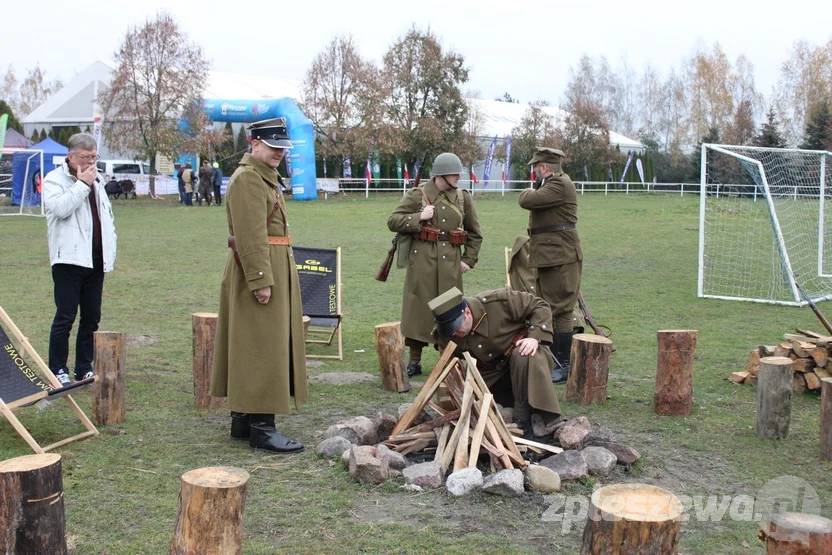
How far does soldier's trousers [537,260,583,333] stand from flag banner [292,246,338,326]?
2161 millimetres

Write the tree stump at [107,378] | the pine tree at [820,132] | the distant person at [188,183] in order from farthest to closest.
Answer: the pine tree at [820,132] → the distant person at [188,183] → the tree stump at [107,378]

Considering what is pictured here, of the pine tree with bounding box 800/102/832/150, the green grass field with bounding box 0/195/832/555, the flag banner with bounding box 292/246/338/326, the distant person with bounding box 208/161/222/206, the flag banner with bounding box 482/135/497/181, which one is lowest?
the green grass field with bounding box 0/195/832/555

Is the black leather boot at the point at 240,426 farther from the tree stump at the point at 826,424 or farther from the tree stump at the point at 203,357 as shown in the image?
the tree stump at the point at 826,424

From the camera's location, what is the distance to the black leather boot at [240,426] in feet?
18.5

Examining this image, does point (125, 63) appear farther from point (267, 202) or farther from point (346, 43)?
point (267, 202)

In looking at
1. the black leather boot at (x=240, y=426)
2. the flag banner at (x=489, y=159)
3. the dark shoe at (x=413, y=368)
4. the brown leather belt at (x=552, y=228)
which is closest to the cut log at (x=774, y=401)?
the brown leather belt at (x=552, y=228)

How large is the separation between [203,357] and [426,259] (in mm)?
2170

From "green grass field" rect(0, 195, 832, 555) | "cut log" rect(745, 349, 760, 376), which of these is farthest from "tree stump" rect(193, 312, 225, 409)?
"cut log" rect(745, 349, 760, 376)

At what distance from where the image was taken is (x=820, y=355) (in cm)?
685

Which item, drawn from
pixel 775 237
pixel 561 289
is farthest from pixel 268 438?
pixel 775 237

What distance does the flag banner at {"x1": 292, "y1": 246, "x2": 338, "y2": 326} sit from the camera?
8.70 m

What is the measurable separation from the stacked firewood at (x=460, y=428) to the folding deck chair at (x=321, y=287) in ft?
10.1

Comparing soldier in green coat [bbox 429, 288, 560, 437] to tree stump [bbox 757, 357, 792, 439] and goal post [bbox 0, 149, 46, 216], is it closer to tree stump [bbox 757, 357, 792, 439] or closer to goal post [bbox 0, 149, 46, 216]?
tree stump [bbox 757, 357, 792, 439]

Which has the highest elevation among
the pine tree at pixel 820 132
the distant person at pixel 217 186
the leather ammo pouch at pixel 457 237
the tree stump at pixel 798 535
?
the pine tree at pixel 820 132
